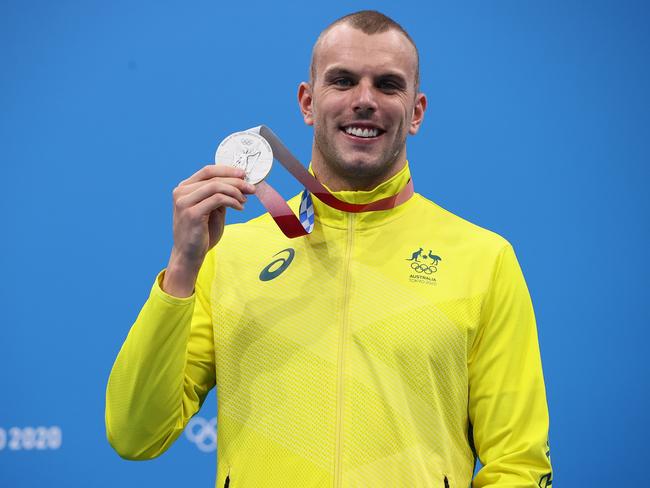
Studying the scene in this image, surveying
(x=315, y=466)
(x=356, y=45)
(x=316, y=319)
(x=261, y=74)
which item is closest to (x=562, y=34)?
(x=261, y=74)

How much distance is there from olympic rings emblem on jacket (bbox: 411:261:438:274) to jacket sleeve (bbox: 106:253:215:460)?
1.16 ft

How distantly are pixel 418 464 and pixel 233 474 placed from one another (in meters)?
0.28

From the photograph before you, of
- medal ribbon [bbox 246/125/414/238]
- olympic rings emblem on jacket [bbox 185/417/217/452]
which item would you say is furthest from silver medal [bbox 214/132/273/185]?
olympic rings emblem on jacket [bbox 185/417/217/452]

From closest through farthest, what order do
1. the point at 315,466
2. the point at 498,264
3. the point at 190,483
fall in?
the point at 315,466, the point at 498,264, the point at 190,483

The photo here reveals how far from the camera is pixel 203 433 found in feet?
7.62

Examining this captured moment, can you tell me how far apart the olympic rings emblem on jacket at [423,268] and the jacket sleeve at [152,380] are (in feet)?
1.16

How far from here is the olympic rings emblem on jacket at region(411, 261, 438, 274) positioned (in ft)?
4.69

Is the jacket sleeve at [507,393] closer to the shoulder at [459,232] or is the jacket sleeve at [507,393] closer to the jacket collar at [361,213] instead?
the shoulder at [459,232]

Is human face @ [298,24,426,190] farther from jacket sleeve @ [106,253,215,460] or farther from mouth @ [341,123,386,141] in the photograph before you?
jacket sleeve @ [106,253,215,460]

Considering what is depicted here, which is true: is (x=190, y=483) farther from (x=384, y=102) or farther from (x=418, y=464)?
(x=384, y=102)

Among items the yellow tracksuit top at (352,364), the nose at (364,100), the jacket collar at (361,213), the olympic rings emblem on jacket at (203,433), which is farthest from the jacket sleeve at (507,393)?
the olympic rings emblem on jacket at (203,433)

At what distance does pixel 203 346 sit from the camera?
4.72 feet

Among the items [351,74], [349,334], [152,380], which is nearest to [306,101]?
[351,74]

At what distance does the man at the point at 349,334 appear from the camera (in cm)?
131
